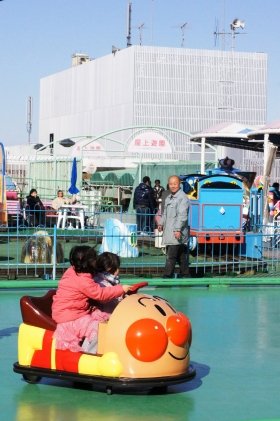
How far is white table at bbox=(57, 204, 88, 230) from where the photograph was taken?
22984mm

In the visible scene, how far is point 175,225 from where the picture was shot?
14.1 m

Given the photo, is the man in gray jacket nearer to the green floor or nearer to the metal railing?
the metal railing

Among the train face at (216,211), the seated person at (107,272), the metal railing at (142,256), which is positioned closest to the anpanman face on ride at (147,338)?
the seated person at (107,272)

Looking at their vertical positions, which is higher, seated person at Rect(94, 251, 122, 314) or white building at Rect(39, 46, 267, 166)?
white building at Rect(39, 46, 267, 166)

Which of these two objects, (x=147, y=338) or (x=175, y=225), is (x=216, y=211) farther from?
(x=147, y=338)

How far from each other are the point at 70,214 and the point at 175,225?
1077 centimetres

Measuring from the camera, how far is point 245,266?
15984mm

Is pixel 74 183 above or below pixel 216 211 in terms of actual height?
above

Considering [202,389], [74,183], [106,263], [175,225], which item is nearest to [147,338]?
[202,389]

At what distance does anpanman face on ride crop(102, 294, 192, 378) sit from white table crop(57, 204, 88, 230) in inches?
624

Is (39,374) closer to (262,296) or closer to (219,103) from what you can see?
(262,296)

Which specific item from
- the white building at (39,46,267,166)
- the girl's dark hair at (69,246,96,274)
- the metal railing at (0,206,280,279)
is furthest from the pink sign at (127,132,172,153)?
the white building at (39,46,267,166)

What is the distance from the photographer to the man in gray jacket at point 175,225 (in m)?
14.0

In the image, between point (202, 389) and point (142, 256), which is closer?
point (202, 389)
